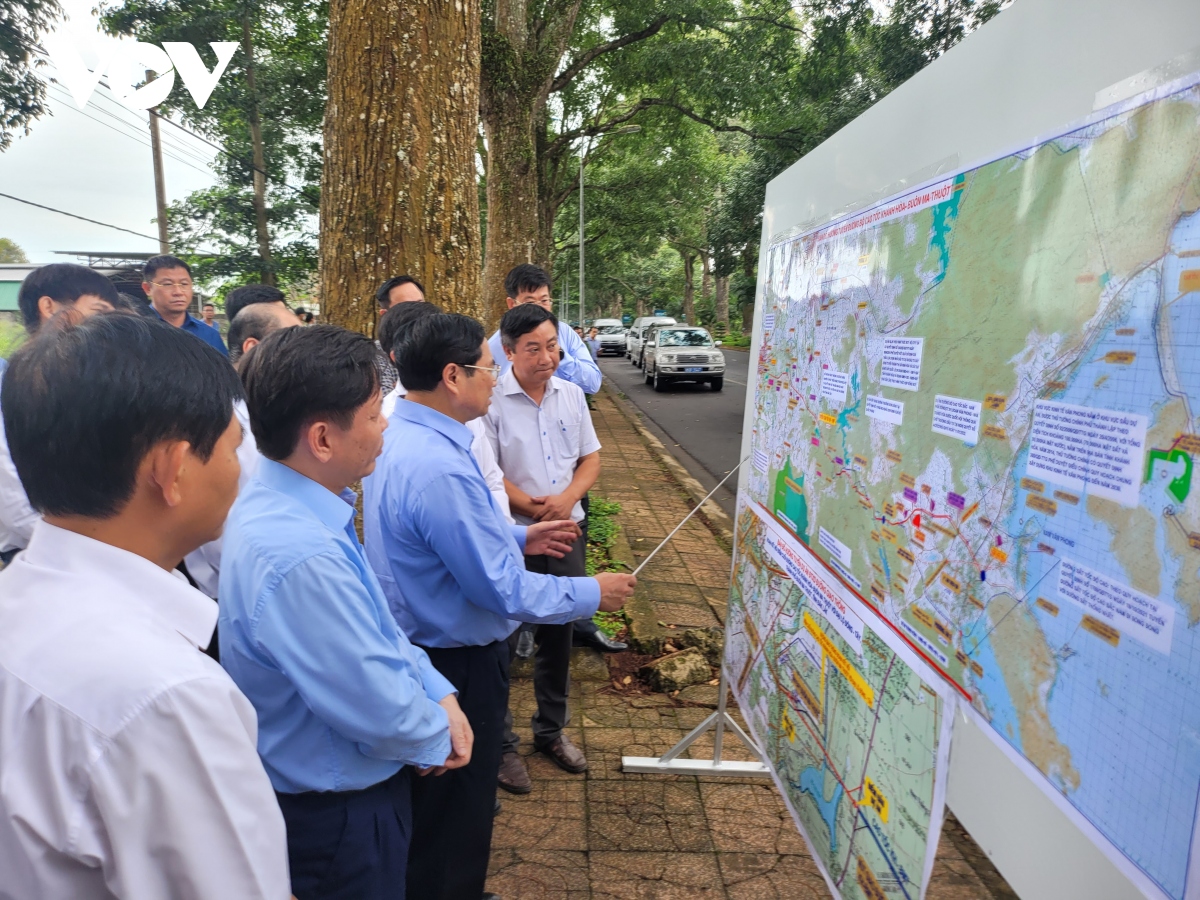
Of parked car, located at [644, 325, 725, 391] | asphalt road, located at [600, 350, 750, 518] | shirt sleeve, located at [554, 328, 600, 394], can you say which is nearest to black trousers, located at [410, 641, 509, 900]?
shirt sleeve, located at [554, 328, 600, 394]

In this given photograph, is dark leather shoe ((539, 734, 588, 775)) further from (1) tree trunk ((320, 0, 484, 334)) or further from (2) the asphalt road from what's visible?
(2) the asphalt road

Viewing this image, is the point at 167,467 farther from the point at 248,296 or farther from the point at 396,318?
the point at 248,296

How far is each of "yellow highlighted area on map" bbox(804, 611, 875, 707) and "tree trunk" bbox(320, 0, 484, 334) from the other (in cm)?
239

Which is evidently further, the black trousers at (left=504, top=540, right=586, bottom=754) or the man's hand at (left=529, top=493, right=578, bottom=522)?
the man's hand at (left=529, top=493, right=578, bottom=522)

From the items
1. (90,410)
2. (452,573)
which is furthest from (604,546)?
(90,410)

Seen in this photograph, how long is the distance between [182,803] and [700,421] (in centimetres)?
1264

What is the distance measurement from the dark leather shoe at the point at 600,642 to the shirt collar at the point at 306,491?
8.59ft

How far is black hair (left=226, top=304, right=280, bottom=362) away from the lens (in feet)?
10.3

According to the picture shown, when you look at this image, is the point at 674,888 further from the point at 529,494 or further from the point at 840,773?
the point at 529,494

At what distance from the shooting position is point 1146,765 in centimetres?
86

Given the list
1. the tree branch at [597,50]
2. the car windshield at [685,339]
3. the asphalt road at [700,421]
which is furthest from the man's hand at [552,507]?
the car windshield at [685,339]

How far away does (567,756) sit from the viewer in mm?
2883

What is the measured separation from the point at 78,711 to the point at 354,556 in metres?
0.63

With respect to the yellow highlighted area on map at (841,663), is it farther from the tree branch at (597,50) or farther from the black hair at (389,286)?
the tree branch at (597,50)
